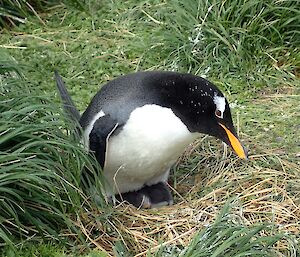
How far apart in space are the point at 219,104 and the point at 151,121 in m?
0.35

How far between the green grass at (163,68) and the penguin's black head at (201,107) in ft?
1.07

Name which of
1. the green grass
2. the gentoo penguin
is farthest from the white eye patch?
the green grass

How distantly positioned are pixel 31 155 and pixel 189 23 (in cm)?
217

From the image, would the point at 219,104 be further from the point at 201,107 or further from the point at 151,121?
the point at 151,121

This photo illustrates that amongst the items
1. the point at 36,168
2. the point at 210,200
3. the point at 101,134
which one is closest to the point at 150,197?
the point at 210,200

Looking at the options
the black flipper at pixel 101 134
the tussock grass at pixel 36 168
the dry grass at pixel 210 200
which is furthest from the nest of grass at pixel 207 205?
the black flipper at pixel 101 134

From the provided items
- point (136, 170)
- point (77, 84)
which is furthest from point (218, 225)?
point (77, 84)

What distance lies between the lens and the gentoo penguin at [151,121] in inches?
163

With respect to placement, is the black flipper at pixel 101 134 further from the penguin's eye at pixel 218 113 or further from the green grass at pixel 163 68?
the penguin's eye at pixel 218 113

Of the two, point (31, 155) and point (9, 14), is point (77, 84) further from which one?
point (31, 155)

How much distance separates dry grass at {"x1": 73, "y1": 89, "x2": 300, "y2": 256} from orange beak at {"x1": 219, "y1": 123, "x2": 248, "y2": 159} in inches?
7.6

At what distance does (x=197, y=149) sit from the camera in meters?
4.78

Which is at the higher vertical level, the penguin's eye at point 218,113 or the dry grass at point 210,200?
the penguin's eye at point 218,113

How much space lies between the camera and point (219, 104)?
4.22 m
